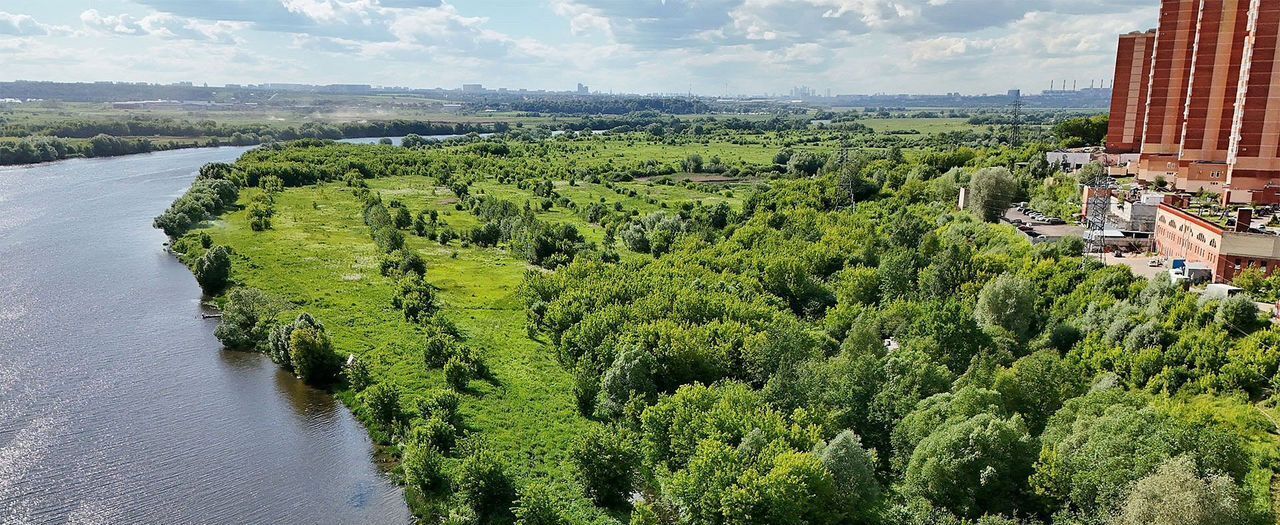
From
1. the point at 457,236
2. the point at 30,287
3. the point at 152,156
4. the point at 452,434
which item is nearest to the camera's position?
the point at 452,434

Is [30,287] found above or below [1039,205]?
below

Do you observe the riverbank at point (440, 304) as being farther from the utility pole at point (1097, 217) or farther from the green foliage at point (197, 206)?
the utility pole at point (1097, 217)

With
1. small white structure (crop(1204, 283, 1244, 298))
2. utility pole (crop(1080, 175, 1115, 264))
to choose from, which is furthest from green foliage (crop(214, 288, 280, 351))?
small white structure (crop(1204, 283, 1244, 298))

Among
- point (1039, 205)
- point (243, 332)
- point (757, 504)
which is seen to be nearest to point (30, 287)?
point (243, 332)

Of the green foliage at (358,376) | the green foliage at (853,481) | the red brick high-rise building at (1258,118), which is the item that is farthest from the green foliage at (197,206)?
the red brick high-rise building at (1258,118)

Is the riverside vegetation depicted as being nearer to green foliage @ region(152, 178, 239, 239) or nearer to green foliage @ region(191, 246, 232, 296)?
green foliage @ region(191, 246, 232, 296)

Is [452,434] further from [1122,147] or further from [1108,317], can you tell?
[1122,147]
